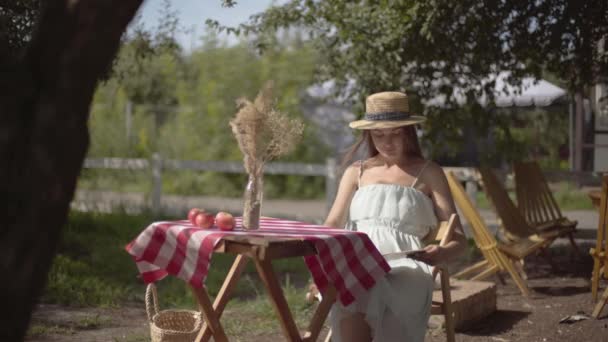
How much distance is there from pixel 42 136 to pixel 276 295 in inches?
65.9

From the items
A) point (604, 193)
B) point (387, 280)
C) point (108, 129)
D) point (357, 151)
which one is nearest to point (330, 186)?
point (604, 193)

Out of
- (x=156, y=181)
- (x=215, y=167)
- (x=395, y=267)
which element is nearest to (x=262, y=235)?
(x=395, y=267)

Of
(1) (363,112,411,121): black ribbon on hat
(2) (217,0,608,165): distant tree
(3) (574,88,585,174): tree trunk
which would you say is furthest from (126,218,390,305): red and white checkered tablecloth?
(3) (574,88,585,174): tree trunk

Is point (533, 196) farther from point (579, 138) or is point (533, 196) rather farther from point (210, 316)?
point (579, 138)

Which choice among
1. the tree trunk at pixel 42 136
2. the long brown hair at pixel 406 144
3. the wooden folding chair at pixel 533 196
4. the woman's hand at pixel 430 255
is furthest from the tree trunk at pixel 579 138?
the tree trunk at pixel 42 136

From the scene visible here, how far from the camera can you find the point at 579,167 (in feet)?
51.8

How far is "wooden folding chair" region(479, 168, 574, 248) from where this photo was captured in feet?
25.6

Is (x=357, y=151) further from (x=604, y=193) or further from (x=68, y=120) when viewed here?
(x=68, y=120)

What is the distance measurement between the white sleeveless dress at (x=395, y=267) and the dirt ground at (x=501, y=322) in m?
1.49

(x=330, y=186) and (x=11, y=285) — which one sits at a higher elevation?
(x=11, y=285)

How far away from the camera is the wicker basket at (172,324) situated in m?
4.03

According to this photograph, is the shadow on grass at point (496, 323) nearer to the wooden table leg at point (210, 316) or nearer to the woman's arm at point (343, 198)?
the woman's arm at point (343, 198)

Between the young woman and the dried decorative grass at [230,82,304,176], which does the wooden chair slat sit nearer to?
the young woman

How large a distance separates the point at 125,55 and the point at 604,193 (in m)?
5.79
